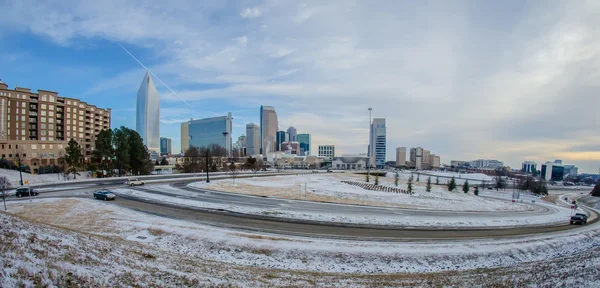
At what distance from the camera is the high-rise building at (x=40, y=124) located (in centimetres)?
6294

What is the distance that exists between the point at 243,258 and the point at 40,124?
102 metres

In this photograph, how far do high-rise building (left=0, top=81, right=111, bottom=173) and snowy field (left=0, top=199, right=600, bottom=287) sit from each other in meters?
63.0

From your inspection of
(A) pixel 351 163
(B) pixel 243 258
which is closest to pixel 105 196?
(B) pixel 243 258

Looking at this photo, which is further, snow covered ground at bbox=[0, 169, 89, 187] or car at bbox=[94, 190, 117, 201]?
snow covered ground at bbox=[0, 169, 89, 187]

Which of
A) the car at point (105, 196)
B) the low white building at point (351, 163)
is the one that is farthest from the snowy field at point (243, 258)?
the low white building at point (351, 163)

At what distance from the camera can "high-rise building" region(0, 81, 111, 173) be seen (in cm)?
6294

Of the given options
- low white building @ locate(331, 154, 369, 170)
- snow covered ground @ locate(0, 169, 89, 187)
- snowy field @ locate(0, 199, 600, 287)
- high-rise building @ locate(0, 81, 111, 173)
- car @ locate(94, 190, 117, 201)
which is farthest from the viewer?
low white building @ locate(331, 154, 369, 170)

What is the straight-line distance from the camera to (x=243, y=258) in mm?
13273

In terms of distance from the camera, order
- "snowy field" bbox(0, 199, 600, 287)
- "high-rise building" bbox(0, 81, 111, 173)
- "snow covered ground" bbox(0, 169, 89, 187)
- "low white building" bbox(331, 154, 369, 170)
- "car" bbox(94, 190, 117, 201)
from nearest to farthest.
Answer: "snowy field" bbox(0, 199, 600, 287) < "car" bbox(94, 190, 117, 201) < "snow covered ground" bbox(0, 169, 89, 187) < "high-rise building" bbox(0, 81, 111, 173) < "low white building" bbox(331, 154, 369, 170)

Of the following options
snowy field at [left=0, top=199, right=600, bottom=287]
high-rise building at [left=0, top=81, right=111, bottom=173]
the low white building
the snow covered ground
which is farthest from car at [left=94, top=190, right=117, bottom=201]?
the low white building

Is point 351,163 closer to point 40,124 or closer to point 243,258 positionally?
point 40,124

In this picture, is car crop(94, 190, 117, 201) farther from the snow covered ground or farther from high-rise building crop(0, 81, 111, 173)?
high-rise building crop(0, 81, 111, 173)

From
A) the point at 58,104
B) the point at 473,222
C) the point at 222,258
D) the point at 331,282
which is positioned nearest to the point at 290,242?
the point at 222,258

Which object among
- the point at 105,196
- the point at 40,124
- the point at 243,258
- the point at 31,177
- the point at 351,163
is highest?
the point at 40,124
